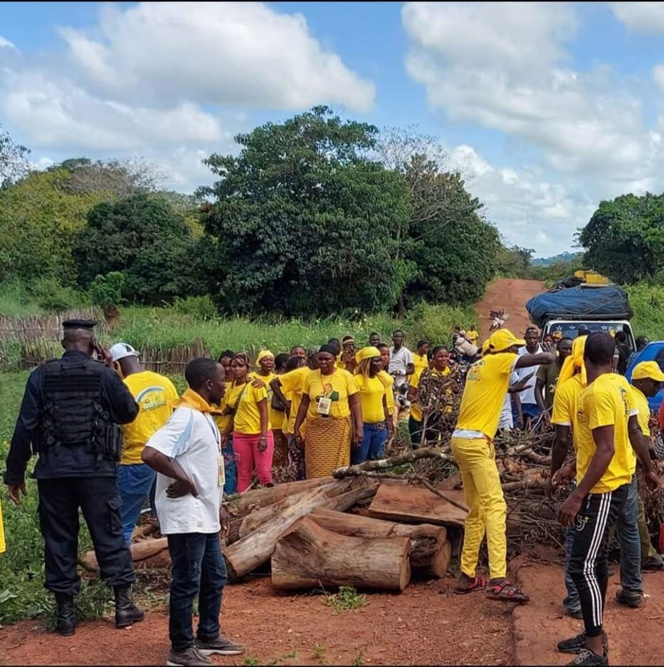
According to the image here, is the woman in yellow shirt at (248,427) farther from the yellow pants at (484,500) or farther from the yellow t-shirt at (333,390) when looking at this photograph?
the yellow pants at (484,500)

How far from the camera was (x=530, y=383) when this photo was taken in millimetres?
9156

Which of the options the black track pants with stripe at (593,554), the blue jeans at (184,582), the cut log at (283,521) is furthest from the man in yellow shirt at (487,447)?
the blue jeans at (184,582)

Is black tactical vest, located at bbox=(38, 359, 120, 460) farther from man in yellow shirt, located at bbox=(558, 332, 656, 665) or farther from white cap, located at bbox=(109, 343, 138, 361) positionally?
man in yellow shirt, located at bbox=(558, 332, 656, 665)

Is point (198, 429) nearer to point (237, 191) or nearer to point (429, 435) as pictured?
point (429, 435)

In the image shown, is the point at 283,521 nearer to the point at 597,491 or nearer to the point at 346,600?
the point at 346,600

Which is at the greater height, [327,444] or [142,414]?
[142,414]

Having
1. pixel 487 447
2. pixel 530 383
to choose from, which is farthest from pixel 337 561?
pixel 530 383

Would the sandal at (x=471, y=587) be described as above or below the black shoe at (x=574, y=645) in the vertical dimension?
below

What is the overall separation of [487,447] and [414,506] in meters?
1.29

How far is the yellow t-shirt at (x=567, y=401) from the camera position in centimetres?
504

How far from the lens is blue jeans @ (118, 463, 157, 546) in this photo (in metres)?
5.45

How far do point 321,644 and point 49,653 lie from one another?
5.25 feet

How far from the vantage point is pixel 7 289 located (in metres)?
28.4

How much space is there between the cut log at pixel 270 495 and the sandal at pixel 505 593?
2329mm
